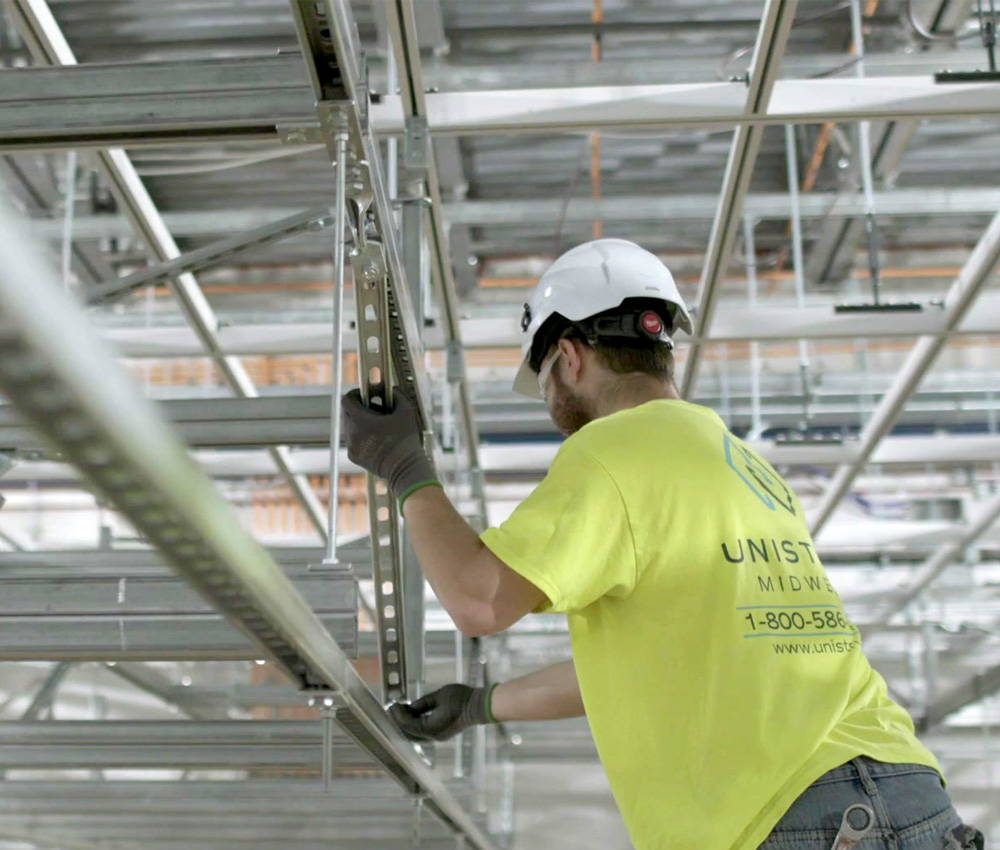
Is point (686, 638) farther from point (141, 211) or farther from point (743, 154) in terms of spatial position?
point (141, 211)

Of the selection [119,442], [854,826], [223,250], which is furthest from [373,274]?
[223,250]

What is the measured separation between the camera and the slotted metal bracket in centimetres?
232

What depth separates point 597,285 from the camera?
2533 mm

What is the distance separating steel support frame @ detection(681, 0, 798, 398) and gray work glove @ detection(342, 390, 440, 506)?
2104 millimetres

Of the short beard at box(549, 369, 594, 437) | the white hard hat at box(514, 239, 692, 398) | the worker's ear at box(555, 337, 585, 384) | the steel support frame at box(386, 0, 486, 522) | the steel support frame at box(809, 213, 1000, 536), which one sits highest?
the steel support frame at box(809, 213, 1000, 536)

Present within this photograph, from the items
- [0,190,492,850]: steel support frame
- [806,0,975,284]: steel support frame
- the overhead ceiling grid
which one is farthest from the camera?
[806,0,975,284]: steel support frame

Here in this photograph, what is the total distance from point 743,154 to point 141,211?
7.54ft

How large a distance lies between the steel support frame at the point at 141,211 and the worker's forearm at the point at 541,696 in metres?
1.23

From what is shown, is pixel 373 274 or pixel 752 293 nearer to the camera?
pixel 373 274

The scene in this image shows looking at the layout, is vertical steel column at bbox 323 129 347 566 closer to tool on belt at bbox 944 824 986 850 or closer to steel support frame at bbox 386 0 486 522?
tool on belt at bbox 944 824 986 850

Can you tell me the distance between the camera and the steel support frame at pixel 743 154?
3.92 meters

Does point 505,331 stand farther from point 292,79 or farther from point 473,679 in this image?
point 292,79

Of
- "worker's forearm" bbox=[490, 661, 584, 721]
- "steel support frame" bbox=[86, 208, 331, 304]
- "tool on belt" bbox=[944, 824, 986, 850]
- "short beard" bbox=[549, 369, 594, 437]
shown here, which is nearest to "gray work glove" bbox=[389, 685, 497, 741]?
"worker's forearm" bbox=[490, 661, 584, 721]

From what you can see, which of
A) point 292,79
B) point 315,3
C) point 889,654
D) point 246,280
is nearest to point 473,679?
point 292,79
